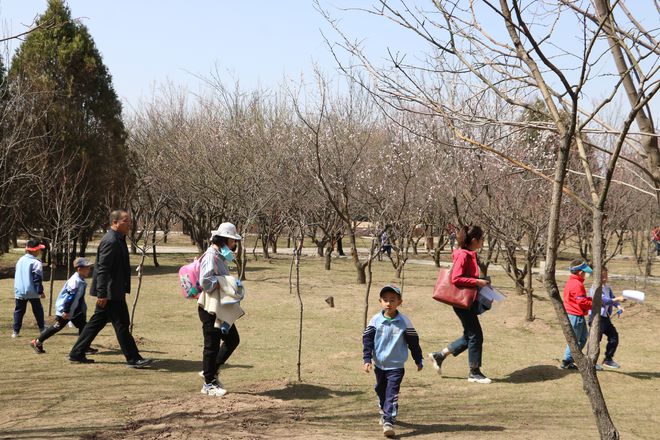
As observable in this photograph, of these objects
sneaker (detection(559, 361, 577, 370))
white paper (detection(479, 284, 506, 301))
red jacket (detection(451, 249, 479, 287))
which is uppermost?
red jacket (detection(451, 249, 479, 287))

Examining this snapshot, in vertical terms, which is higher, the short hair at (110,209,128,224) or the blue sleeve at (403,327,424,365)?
the short hair at (110,209,128,224)

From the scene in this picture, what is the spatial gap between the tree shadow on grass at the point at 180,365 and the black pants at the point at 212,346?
1.54 meters

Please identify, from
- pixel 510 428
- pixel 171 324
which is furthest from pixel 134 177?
pixel 510 428

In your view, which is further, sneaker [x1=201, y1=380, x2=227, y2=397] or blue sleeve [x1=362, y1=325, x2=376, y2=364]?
sneaker [x1=201, y1=380, x2=227, y2=397]

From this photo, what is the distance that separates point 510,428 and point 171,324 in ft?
27.8

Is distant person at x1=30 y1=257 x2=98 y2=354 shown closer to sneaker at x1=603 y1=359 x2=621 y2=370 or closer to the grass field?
the grass field

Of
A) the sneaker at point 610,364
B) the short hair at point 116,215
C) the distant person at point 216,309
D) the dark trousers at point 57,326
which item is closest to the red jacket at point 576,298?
the sneaker at point 610,364

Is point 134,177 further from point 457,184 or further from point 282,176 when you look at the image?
point 457,184

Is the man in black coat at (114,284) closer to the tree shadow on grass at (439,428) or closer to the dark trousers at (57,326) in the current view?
the dark trousers at (57,326)

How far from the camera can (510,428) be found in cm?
635

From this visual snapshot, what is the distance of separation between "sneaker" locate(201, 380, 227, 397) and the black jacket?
6.21ft

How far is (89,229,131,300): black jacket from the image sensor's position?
8.46m

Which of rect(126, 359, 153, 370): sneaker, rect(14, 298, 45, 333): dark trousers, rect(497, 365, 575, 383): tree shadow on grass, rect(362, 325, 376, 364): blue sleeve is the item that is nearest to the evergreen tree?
rect(14, 298, 45, 333): dark trousers

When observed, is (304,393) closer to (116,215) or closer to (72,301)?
(116,215)
